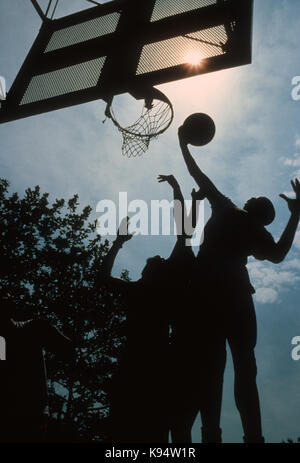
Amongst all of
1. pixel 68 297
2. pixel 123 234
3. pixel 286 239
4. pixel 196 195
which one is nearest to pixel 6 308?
pixel 123 234

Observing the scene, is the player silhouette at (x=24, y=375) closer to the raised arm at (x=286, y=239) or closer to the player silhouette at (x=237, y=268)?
the player silhouette at (x=237, y=268)

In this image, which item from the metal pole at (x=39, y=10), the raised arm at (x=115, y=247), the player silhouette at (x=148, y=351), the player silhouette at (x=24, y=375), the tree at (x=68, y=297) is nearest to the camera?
the player silhouette at (x=24, y=375)

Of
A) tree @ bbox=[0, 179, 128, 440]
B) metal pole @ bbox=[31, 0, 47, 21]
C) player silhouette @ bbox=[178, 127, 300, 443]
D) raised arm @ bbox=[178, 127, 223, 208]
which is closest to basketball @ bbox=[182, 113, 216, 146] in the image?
player silhouette @ bbox=[178, 127, 300, 443]

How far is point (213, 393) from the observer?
2447 mm

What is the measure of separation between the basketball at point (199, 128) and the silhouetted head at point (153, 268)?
1.42m

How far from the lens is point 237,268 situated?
282cm

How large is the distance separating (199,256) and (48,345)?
152cm

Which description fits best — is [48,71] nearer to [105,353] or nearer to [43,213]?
[43,213]

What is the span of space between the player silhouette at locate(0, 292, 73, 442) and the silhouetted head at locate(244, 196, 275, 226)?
2.05m

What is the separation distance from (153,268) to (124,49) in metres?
4.05

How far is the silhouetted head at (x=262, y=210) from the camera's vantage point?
3.03m

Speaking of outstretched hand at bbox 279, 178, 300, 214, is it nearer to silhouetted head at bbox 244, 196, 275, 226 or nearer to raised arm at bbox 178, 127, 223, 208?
silhouetted head at bbox 244, 196, 275, 226

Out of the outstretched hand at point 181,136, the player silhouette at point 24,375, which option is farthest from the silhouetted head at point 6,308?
the outstretched hand at point 181,136

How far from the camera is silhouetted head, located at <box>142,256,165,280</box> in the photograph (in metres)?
3.33
